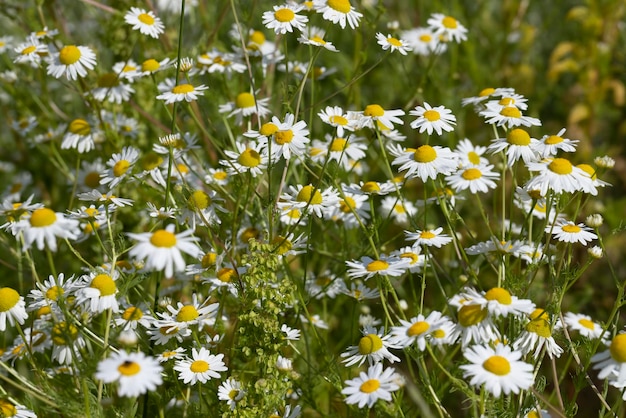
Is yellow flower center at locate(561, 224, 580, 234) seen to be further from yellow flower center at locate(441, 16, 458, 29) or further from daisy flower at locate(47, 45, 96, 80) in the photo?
daisy flower at locate(47, 45, 96, 80)

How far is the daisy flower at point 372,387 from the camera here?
1.34 metres

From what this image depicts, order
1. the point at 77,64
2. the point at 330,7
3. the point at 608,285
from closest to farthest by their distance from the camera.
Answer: the point at 330,7, the point at 77,64, the point at 608,285

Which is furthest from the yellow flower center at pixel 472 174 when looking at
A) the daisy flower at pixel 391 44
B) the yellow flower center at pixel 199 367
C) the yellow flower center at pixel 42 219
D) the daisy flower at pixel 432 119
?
the yellow flower center at pixel 42 219

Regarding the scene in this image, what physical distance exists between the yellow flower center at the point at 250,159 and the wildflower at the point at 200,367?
491 mm

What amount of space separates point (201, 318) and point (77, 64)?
0.96m

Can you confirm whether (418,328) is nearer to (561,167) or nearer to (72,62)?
(561,167)

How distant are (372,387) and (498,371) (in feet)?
0.81

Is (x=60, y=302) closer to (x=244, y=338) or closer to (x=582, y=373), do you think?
(x=244, y=338)

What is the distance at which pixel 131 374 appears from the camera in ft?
3.81

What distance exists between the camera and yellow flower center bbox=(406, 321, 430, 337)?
139 centimetres

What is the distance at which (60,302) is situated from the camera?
4.30 ft

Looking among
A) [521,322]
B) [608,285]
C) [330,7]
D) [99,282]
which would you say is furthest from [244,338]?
[608,285]

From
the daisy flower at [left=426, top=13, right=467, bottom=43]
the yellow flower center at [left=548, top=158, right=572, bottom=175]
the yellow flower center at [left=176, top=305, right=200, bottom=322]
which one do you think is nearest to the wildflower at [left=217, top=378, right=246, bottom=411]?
the yellow flower center at [left=176, top=305, right=200, bottom=322]

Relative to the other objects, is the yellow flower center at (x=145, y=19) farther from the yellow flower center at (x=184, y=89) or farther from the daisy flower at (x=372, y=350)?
the daisy flower at (x=372, y=350)
